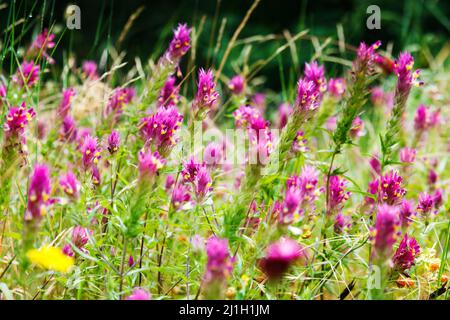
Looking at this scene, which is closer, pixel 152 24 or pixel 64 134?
pixel 64 134

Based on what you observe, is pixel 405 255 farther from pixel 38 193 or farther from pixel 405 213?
pixel 38 193

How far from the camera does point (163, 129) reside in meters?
1.71

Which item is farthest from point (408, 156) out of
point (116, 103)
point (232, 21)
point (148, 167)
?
point (232, 21)

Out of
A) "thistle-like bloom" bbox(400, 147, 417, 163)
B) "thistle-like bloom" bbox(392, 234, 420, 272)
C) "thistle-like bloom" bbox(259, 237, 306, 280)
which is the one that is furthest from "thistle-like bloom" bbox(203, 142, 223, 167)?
"thistle-like bloom" bbox(400, 147, 417, 163)

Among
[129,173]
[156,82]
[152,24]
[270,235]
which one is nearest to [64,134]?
[129,173]

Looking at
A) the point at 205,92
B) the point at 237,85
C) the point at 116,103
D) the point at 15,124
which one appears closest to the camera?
the point at 15,124

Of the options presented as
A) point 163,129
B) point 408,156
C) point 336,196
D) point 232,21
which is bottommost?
point 336,196

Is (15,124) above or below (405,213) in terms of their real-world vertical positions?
above

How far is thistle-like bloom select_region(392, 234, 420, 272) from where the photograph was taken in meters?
1.70

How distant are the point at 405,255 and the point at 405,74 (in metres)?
0.60

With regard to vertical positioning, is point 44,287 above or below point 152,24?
below
